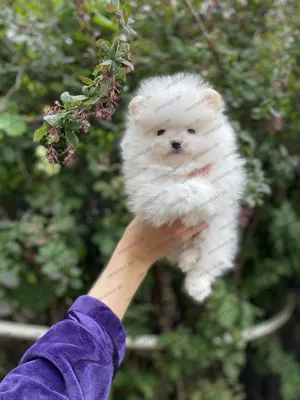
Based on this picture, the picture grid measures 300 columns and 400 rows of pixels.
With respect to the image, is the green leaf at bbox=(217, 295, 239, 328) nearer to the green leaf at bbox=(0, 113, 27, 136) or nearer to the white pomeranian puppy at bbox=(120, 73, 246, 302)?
the white pomeranian puppy at bbox=(120, 73, 246, 302)

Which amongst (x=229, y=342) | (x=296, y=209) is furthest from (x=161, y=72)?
(x=229, y=342)

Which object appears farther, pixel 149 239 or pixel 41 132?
pixel 149 239

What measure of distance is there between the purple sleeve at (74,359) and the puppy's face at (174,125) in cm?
29

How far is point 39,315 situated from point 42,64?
0.92 meters

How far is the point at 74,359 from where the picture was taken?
646 mm

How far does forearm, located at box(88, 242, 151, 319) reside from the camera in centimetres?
75

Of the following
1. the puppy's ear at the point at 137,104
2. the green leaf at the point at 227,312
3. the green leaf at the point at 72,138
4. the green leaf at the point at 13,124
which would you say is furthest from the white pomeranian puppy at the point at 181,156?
the green leaf at the point at 227,312

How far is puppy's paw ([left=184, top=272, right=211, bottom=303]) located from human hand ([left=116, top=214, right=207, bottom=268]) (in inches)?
3.8

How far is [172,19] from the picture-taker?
129cm

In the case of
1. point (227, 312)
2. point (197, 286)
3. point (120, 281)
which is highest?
point (120, 281)

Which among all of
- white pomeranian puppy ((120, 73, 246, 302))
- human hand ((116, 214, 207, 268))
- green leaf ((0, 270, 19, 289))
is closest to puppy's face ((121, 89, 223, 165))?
white pomeranian puppy ((120, 73, 246, 302))

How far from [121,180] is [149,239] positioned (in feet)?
1.69

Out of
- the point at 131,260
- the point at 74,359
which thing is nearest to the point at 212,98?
the point at 131,260

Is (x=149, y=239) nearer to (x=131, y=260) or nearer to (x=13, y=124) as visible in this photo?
(x=131, y=260)
